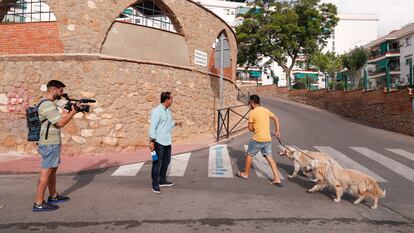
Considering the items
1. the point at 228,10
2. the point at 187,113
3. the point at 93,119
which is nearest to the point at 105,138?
the point at 93,119

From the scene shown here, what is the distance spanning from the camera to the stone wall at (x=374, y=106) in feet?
46.2

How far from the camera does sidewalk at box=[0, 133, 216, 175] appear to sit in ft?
24.4

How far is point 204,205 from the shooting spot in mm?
4816

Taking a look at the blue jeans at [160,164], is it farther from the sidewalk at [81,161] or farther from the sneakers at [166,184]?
the sidewalk at [81,161]

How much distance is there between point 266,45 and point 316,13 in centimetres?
590

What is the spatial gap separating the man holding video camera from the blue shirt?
1.40 m

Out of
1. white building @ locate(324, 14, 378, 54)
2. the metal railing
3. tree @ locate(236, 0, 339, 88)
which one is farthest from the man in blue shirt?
white building @ locate(324, 14, 378, 54)

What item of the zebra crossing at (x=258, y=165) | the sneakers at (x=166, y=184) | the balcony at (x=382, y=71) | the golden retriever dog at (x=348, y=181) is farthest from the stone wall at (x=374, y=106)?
the balcony at (x=382, y=71)

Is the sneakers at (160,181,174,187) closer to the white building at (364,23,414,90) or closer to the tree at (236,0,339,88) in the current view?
the tree at (236,0,339,88)

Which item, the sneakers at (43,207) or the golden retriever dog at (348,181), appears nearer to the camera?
the sneakers at (43,207)

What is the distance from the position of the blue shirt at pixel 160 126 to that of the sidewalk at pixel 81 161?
2.90 m

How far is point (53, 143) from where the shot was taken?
461 cm

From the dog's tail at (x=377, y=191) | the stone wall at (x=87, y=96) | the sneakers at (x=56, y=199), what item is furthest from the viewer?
the stone wall at (x=87, y=96)

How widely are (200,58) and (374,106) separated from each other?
10489 mm
